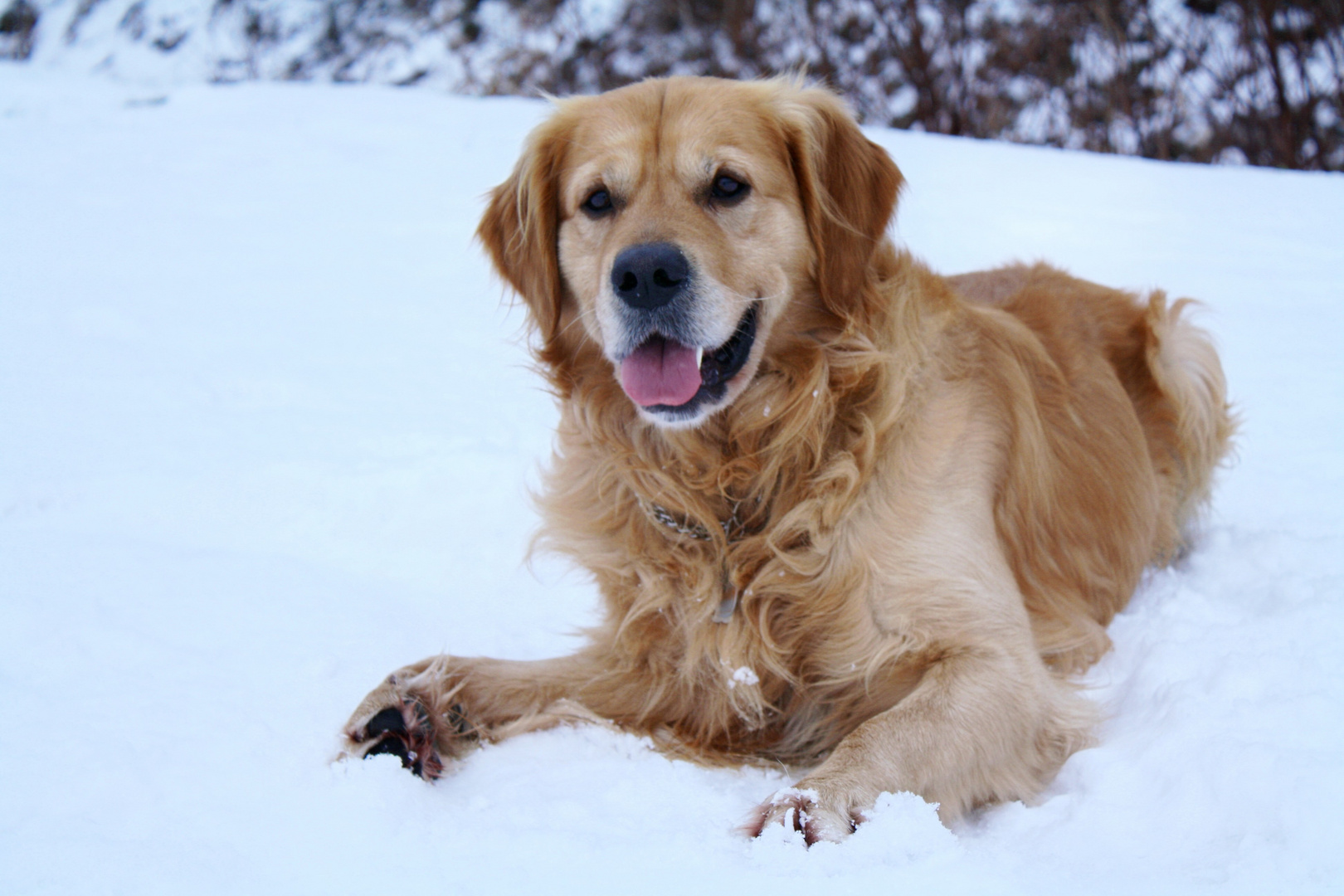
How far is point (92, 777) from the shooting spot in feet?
6.75

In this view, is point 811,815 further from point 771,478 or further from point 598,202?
point 598,202

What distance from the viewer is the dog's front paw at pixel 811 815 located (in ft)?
6.41

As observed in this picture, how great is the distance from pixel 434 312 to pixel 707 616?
407 centimetres

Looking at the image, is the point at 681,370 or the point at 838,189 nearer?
the point at 681,370


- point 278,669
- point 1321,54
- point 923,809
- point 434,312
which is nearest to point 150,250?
point 434,312

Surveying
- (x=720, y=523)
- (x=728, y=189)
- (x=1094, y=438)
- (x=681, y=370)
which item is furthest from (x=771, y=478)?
(x=1094, y=438)

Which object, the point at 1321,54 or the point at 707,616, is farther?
the point at 1321,54

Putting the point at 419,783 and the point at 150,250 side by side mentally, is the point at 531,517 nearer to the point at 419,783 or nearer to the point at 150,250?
the point at 419,783

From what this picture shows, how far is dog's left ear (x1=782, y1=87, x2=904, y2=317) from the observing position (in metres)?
2.69

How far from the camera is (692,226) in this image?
2.57 m

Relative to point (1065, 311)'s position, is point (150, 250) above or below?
below

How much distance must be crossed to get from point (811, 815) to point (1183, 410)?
8.34 feet

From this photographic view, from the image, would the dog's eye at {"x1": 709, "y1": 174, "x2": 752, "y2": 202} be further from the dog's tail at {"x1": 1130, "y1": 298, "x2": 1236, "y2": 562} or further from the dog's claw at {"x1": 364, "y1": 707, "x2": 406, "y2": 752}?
the dog's tail at {"x1": 1130, "y1": 298, "x2": 1236, "y2": 562}

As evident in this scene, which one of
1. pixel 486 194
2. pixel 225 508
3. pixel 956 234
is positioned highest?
pixel 486 194
